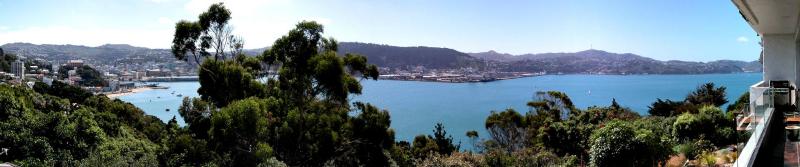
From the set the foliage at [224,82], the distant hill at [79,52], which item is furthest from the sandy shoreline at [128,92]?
the foliage at [224,82]

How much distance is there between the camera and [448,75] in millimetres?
113500

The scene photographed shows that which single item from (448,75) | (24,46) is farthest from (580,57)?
(24,46)

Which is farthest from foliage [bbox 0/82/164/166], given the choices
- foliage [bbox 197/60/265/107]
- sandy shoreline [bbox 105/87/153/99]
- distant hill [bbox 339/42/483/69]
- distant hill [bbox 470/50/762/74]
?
distant hill [bbox 470/50/762/74]

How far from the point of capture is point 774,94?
30.8ft

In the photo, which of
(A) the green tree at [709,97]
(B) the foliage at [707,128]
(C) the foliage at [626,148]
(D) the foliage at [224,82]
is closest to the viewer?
(C) the foliage at [626,148]

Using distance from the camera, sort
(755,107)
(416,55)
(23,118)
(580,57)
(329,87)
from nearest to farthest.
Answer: (755,107), (329,87), (23,118), (416,55), (580,57)

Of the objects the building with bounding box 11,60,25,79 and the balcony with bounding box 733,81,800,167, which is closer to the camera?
the balcony with bounding box 733,81,800,167

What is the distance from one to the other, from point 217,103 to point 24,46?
16531 centimetres

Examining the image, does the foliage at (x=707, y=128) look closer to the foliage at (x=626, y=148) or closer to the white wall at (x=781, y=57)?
the white wall at (x=781, y=57)

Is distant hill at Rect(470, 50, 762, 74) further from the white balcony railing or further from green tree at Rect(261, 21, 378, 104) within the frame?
the white balcony railing

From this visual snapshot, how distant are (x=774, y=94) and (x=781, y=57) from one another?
2460 mm

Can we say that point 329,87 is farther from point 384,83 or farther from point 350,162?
point 384,83

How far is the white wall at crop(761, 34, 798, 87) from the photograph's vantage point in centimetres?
1123

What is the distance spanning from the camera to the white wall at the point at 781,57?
11.2m
